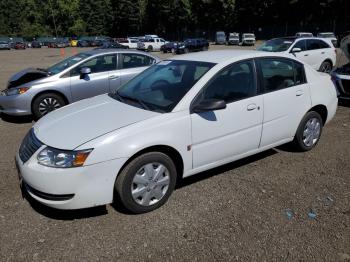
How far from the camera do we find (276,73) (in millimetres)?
4660

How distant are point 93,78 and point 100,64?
0.42 meters

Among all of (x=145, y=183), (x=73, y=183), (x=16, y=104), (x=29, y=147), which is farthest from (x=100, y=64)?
(x=73, y=183)

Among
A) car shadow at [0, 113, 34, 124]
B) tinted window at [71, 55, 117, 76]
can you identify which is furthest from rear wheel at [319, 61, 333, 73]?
car shadow at [0, 113, 34, 124]

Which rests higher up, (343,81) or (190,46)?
(190,46)

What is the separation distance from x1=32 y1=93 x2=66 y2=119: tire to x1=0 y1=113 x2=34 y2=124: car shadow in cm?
34

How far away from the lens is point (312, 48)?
12.5 m

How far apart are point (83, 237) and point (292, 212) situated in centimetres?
214

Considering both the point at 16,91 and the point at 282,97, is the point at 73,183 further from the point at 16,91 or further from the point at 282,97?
the point at 16,91

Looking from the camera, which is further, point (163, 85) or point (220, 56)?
point (220, 56)

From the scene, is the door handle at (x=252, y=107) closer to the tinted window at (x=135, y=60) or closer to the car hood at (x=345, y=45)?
the tinted window at (x=135, y=60)

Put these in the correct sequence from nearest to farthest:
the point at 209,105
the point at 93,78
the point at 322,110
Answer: the point at 209,105 → the point at 322,110 → the point at 93,78

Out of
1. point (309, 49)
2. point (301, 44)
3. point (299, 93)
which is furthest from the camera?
point (309, 49)

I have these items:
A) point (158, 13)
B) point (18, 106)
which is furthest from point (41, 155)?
point (158, 13)

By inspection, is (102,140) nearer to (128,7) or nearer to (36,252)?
(36,252)
